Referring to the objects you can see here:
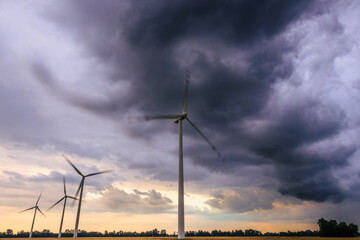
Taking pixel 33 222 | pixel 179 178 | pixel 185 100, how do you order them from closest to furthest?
pixel 179 178
pixel 185 100
pixel 33 222

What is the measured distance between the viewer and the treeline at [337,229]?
520 ft

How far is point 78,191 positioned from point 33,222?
8421cm

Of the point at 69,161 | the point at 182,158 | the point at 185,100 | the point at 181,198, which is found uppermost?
the point at 185,100

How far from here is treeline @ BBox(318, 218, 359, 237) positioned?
158 metres

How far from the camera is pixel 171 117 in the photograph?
273 feet

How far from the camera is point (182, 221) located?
65688mm

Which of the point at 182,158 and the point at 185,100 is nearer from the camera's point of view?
the point at 182,158

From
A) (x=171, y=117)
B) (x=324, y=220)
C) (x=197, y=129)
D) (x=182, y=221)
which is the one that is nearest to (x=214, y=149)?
(x=197, y=129)

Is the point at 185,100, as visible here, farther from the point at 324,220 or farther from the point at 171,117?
the point at 324,220

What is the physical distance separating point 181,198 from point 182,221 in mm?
5837

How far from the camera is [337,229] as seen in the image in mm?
159500

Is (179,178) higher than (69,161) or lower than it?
lower

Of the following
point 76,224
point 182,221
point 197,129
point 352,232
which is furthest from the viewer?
point 352,232

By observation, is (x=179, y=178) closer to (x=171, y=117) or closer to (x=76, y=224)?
(x=171, y=117)
